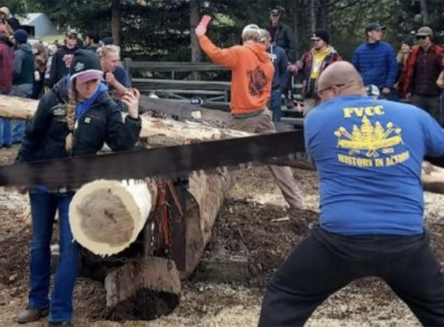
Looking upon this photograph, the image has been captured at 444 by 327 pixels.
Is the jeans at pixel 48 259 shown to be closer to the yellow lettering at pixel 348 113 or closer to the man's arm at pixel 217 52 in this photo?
the yellow lettering at pixel 348 113

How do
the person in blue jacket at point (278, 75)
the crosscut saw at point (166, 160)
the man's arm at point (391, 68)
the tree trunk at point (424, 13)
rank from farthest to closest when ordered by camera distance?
1. the tree trunk at point (424, 13)
2. the person in blue jacket at point (278, 75)
3. the man's arm at point (391, 68)
4. the crosscut saw at point (166, 160)

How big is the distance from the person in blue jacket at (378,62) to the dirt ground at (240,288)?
320 centimetres

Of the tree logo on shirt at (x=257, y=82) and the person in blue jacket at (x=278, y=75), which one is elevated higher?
the tree logo on shirt at (x=257, y=82)

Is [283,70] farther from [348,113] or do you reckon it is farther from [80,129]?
[348,113]

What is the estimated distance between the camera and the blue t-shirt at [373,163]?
4465 mm

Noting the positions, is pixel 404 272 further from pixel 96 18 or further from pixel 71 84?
pixel 96 18

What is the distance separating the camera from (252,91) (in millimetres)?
9422

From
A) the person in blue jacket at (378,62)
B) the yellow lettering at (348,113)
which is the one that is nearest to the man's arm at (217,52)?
the person in blue jacket at (378,62)

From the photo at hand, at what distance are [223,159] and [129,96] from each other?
0.82 meters

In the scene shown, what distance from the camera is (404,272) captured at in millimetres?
4516

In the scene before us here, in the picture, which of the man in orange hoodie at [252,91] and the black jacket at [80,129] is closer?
the black jacket at [80,129]

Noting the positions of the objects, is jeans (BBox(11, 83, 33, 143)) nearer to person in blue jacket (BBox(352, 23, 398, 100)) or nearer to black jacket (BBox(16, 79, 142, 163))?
person in blue jacket (BBox(352, 23, 398, 100))

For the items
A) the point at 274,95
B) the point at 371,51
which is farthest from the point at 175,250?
the point at 274,95

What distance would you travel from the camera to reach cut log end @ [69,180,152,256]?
549cm
